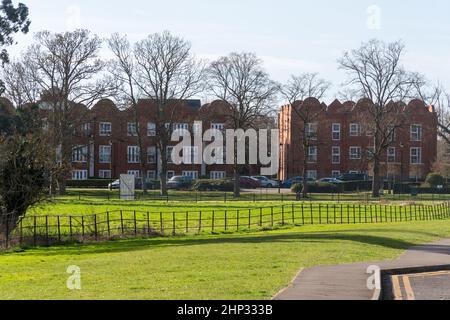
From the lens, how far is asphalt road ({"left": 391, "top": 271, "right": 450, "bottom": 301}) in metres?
16.5

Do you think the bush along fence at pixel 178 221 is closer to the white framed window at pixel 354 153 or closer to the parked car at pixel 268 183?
the parked car at pixel 268 183

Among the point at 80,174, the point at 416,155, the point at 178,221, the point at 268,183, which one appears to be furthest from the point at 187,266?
the point at 416,155

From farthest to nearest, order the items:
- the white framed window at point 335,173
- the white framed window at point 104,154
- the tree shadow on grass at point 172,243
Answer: the white framed window at point 335,173 < the white framed window at point 104,154 < the tree shadow on grass at point 172,243

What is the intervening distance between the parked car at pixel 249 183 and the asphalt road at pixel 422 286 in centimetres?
8430

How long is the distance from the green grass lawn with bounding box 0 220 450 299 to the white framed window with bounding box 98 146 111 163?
247 ft

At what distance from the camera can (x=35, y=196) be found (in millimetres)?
39344

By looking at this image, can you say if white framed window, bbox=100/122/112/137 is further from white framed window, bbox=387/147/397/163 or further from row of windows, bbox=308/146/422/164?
white framed window, bbox=387/147/397/163

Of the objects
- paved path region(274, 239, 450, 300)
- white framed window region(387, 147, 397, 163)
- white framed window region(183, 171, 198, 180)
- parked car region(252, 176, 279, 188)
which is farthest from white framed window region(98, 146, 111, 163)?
paved path region(274, 239, 450, 300)

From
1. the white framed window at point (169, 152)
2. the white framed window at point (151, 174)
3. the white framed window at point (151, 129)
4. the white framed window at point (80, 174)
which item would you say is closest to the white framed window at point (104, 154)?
the white framed window at point (80, 174)

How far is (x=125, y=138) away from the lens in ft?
326

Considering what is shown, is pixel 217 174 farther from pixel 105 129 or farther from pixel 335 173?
pixel 105 129

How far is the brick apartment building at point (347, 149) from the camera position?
109 metres

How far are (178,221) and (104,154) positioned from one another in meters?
65.4

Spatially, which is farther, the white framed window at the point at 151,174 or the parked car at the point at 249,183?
the white framed window at the point at 151,174
